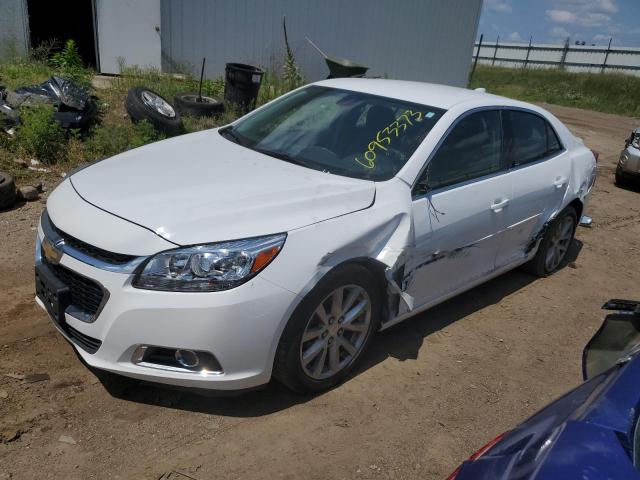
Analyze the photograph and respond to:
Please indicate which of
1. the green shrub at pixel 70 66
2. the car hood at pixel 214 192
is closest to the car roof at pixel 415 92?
the car hood at pixel 214 192

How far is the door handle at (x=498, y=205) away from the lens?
13.5 ft

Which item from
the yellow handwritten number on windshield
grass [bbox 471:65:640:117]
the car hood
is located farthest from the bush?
grass [bbox 471:65:640:117]

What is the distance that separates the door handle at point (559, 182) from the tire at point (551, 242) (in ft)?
1.00

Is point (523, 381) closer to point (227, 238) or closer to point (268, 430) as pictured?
point (268, 430)

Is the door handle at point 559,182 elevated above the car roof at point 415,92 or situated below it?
below

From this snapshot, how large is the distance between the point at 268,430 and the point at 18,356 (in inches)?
60.8

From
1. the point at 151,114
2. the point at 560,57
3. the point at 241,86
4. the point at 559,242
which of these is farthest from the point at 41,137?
the point at 560,57

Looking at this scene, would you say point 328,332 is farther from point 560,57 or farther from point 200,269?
point 560,57

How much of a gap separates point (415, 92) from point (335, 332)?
6.46 feet

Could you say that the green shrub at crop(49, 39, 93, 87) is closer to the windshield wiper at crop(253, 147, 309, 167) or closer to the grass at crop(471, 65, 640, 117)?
the windshield wiper at crop(253, 147, 309, 167)

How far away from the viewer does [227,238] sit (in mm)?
2799

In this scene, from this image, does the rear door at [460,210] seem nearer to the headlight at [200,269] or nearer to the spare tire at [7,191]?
the headlight at [200,269]

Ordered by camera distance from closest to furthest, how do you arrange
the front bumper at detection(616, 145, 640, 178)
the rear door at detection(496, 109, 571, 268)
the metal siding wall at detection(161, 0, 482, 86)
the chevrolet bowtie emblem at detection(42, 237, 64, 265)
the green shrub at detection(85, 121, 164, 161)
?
1. the chevrolet bowtie emblem at detection(42, 237, 64, 265)
2. the rear door at detection(496, 109, 571, 268)
3. the green shrub at detection(85, 121, 164, 161)
4. the front bumper at detection(616, 145, 640, 178)
5. the metal siding wall at detection(161, 0, 482, 86)

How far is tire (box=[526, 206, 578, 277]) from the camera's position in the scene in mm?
5108
